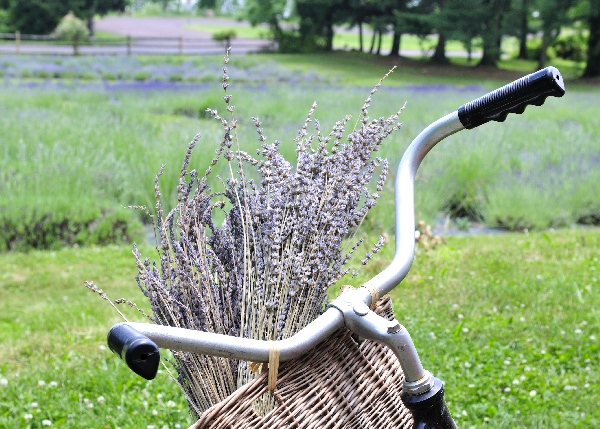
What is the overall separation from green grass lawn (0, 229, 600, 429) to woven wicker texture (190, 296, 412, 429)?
A: 5.22 feet

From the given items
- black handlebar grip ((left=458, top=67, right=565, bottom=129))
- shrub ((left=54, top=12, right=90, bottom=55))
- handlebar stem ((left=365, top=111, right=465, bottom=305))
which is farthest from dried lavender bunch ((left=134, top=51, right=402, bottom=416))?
shrub ((left=54, top=12, right=90, bottom=55))

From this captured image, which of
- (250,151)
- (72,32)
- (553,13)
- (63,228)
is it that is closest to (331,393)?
(63,228)

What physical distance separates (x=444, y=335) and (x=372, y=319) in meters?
2.50

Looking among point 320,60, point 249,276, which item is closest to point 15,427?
point 249,276

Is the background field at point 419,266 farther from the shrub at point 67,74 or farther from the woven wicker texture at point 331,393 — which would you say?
the shrub at point 67,74

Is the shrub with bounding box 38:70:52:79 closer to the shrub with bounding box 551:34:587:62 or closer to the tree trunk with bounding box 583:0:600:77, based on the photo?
the tree trunk with bounding box 583:0:600:77

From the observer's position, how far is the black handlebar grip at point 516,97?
107 cm

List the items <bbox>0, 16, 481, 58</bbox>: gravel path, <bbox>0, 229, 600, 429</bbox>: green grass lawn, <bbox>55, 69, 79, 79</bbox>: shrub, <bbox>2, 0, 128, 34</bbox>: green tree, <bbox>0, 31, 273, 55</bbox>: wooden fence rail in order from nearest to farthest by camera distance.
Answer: <bbox>0, 229, 600, 429</bbox>: green grass lawn
<bbox>55, 69, 79, 79</bbox>: shrub
<bbox>0, 16, 481, 58</bbox>: gravel path
<bbox>0, 31, 273, 55</bbox>: wooden fence rail
<bbox>2, 0, 128, 34</bbox>: green tree

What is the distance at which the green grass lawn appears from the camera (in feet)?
8.61

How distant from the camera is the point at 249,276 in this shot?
1.12 meters

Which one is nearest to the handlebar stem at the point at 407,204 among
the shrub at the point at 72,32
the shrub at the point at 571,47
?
the shrub at the point at 72,32

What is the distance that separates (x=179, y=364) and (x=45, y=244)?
4.47 m

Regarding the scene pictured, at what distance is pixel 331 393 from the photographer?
41.1 inches

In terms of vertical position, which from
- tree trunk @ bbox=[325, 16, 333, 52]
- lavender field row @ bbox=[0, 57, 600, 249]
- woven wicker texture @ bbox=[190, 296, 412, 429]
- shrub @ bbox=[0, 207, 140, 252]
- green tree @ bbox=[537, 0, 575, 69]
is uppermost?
green tree @ bbox=[537, 0, 575, 69]
